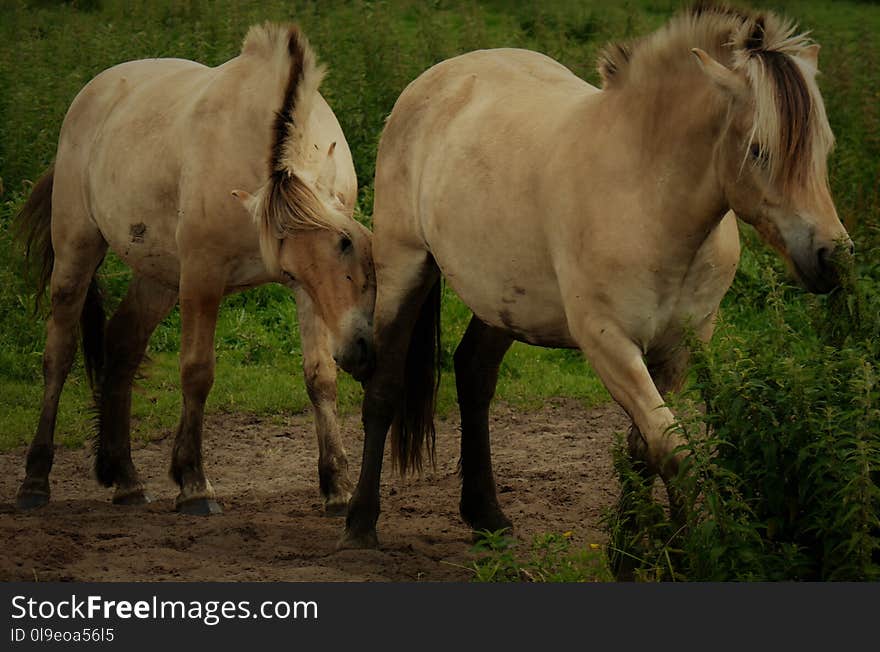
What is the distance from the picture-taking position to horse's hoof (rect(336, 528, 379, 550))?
5.60 meters

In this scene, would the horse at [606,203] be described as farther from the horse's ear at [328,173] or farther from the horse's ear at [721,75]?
the horse's ear at [328,173]

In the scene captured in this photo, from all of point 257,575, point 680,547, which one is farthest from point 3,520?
point 680,547

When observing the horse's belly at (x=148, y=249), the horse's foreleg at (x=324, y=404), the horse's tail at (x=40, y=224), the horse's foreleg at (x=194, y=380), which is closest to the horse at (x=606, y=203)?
the horse's foreleg at (x=324, y=404)

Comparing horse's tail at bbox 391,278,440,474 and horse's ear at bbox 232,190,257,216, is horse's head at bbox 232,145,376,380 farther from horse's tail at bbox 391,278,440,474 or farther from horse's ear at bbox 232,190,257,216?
horse's tail at bbox 391,278,440,474

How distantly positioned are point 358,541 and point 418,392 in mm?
803

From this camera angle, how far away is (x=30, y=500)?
6.68 m

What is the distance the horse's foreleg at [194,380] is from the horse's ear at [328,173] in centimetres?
72

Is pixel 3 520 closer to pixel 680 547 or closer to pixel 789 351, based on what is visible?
pixel 680 547

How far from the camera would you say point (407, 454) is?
6109 millimetres

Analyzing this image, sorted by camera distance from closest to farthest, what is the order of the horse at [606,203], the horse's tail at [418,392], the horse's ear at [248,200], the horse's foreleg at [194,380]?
the horse at [606,203]
the horse's ear at [248,200]
the horse's tail at [418,392]
the horse's foreleg at [194,380]

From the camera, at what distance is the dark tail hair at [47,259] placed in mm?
7254

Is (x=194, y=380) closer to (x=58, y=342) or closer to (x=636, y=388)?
(x=58, y=342)

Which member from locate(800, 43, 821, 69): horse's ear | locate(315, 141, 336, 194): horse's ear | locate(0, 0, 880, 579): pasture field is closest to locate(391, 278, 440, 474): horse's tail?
locate(315, 141, 336, 194): horse's ear

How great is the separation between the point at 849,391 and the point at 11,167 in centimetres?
823
